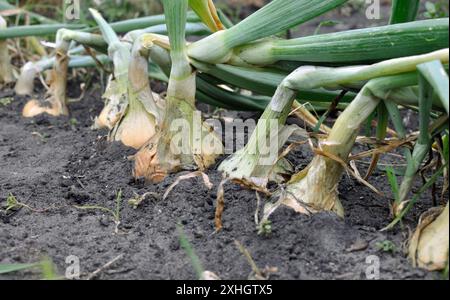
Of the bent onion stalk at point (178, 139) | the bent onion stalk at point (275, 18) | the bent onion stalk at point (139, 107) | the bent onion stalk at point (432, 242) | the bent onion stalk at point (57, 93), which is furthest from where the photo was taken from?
the bent onion stalk at point (57, 93)

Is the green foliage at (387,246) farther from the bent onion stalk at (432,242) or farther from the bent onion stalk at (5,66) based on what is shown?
the bent onion stalk at (5,66)

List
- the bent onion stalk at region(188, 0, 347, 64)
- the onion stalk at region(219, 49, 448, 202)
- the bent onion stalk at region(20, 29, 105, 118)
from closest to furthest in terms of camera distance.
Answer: the onion stalk at region(219, 49, 448, 202)
the bent onion stalk at region(188, 0, 347, 64)
the bent onion stalk at region(20, 29, 105, 118)

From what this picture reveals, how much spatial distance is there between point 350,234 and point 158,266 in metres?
0.37

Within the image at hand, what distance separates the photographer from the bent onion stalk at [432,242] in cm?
132

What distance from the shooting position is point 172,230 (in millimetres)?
1533

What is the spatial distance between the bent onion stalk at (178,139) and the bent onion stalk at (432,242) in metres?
0.58

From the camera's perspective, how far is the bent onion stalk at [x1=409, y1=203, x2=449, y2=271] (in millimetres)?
1315

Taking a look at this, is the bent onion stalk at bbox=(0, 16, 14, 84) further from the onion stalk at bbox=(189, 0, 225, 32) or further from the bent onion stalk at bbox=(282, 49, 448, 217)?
the bent onion stalk at bbox=(282, 49, 448, 217)

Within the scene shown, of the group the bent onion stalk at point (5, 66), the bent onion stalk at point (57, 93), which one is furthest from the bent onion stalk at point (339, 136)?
the bent onion stalk at point (5, 66)

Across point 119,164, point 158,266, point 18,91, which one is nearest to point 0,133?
point 18,91

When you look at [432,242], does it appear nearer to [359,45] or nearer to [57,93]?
[359,45]

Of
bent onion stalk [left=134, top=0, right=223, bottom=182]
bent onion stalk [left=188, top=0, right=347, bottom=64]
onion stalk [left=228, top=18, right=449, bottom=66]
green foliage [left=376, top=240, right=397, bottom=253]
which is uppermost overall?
bent onion stalk [left=188, top=0, right=347, bottom=64]

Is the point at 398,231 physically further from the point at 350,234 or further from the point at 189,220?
the point at 189,220

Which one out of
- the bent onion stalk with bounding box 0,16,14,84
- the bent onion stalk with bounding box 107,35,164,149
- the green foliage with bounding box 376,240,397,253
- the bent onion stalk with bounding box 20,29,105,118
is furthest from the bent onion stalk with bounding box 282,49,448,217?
the bent onion stalk with bounding box 0,16,14,84
